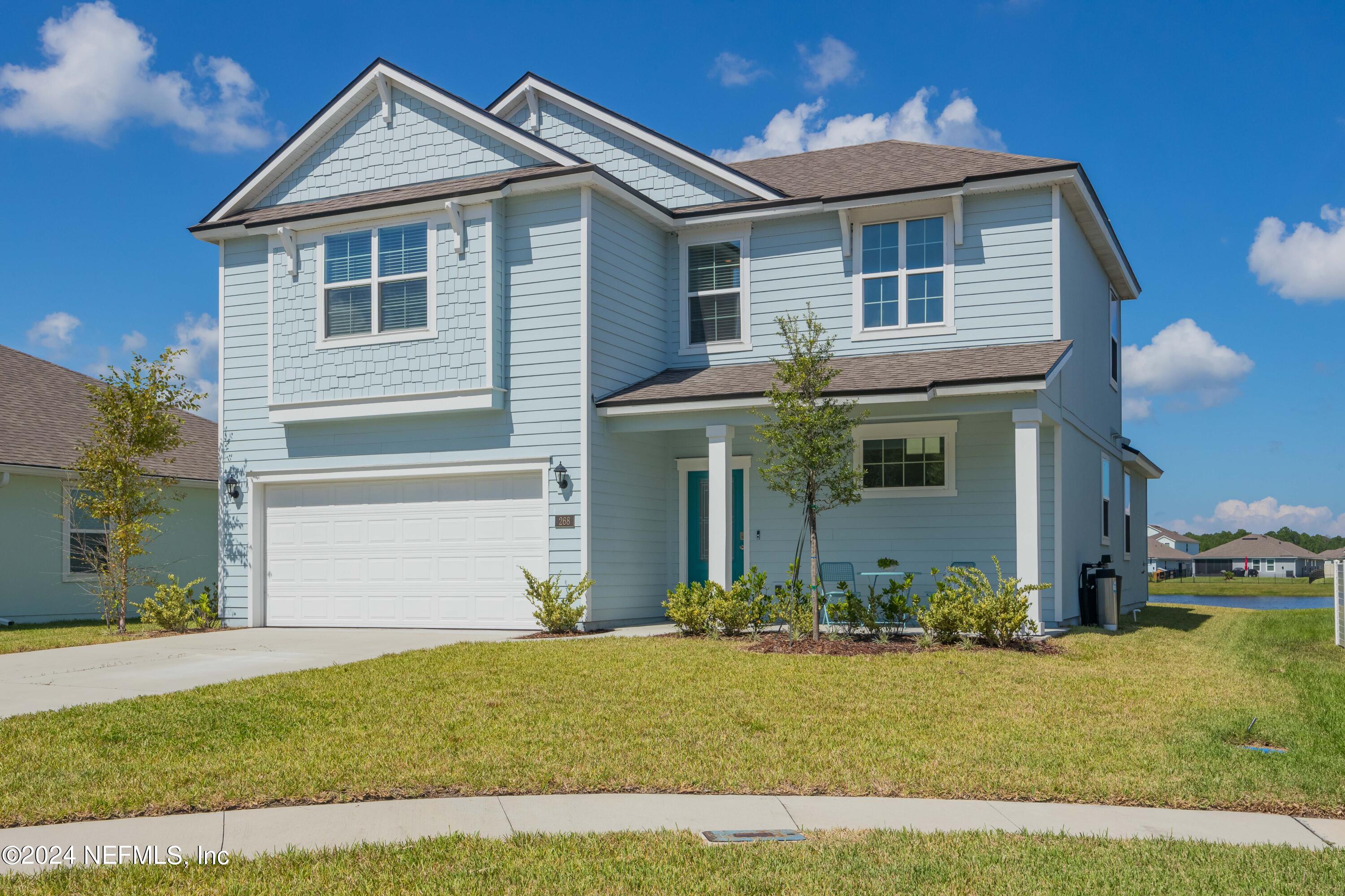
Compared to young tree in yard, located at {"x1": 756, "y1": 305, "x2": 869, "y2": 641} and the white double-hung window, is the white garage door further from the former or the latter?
young tree in yard, located at {"x1": 756, "y1": 305, "x2": 869, "y2": 641}

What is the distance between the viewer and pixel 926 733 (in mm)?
7926

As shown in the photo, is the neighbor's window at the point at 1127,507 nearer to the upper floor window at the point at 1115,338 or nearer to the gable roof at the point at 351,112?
the upper floor window at the point at 1115,338

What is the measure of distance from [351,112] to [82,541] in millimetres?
9667

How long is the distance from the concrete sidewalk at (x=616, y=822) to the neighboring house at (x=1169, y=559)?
84026mm

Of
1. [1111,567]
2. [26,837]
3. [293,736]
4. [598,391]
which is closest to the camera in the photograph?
[26,837]

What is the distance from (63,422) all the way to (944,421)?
1668 cm

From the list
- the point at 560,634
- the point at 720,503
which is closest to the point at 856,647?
the point at 720,503

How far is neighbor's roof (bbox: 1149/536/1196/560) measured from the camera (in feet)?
275

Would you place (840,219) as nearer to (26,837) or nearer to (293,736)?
(293,736)

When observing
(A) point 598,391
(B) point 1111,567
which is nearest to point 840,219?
(A) point 598,391

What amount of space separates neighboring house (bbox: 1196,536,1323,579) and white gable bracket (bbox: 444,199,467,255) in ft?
267

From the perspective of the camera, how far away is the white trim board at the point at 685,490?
17.0m

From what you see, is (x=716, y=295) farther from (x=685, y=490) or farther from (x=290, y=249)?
(x=290, y=249)
